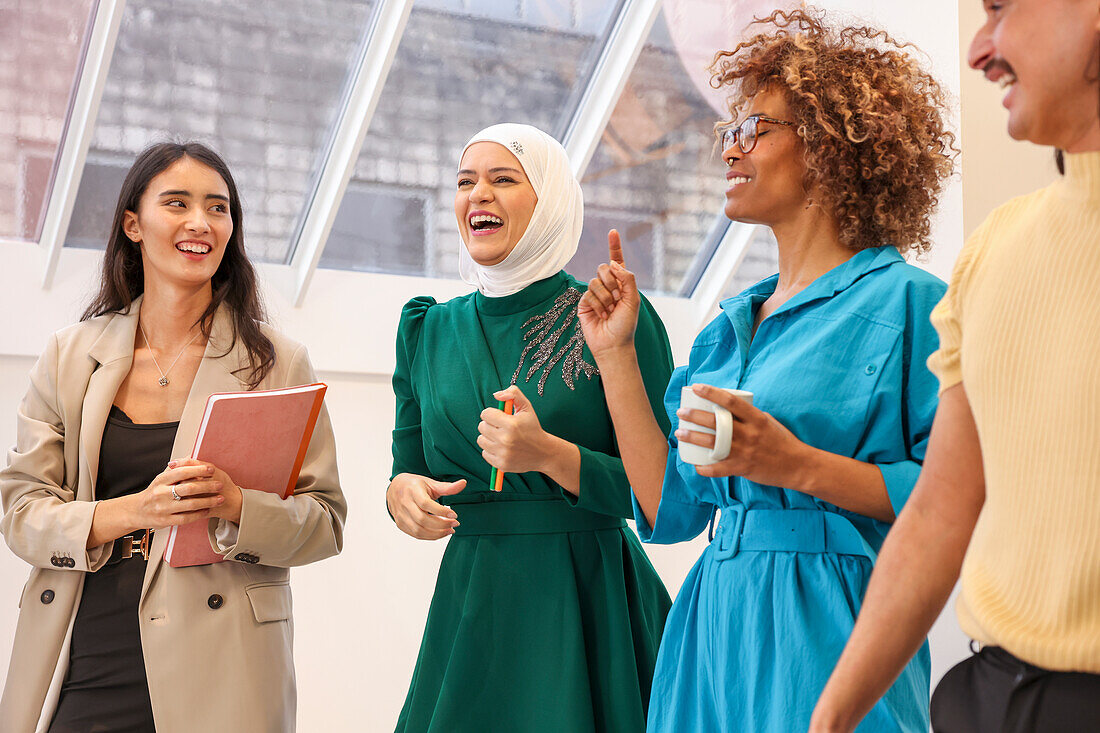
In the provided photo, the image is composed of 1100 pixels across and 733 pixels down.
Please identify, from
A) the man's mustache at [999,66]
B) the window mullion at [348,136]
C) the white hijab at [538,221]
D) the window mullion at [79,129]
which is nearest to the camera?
the man's mustache at [999,66]

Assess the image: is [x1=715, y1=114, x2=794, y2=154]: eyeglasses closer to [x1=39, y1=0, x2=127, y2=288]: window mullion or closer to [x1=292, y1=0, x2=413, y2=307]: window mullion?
[x1=292, y1=0, x2=413, y2=307]: window mullion

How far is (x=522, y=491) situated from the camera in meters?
2.20

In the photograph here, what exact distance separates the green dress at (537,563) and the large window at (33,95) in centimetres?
261

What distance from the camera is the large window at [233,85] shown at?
423 cm

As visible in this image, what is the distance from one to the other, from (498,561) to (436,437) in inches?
11.4

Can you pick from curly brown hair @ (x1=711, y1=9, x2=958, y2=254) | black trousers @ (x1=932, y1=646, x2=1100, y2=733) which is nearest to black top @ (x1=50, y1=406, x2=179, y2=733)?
curly brown hair @ (x1=711, y1=9, x2=958, y2=254)

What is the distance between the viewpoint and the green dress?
211 cm

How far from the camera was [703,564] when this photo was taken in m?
1.73

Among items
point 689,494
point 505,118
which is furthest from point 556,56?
point 689,494

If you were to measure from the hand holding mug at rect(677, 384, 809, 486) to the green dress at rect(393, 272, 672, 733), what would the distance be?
62 cm

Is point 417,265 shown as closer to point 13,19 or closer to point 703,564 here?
point 13,19

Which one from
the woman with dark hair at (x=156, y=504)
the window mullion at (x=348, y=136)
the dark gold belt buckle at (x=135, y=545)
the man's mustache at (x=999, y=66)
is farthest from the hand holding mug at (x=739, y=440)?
the window mullion at (x=348, y=136)

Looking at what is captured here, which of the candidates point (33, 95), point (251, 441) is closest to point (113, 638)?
point (251, 441)

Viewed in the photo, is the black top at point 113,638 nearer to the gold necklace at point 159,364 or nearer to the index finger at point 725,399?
the gold necklace at point 159,364
